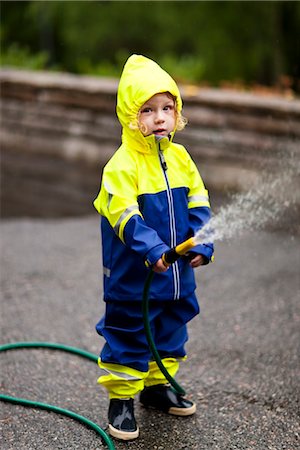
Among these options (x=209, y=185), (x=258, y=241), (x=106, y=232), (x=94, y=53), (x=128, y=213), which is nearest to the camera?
(x=128, y=213)

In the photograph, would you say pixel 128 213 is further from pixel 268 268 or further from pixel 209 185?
pixel 209 185

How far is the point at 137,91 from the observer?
286 centimetres

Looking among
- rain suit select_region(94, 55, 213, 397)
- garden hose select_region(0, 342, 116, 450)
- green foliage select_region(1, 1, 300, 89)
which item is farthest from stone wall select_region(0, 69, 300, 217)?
rain suit select_region(94, 55, 213, 397)

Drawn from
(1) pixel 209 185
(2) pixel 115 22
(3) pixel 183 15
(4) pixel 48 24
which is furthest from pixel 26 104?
(4) pixel 48 24

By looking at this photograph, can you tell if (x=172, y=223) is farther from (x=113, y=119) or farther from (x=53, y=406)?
(x=113, y=119)

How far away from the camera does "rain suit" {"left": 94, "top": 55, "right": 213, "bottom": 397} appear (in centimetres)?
284

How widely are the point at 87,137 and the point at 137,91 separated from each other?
498 centimetres

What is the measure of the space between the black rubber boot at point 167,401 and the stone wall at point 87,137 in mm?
3373

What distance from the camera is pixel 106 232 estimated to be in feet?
9.78

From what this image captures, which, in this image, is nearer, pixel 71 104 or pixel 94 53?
Result: pixel 71 104

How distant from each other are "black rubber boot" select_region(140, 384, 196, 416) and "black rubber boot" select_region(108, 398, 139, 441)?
21 centimetres

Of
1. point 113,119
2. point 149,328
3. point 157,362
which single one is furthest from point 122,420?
point 113,119

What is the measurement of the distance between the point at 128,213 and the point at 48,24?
1330 cm

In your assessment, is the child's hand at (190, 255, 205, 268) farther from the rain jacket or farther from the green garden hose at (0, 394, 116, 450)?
the green garden hose at (0, 394, 116, 450)
